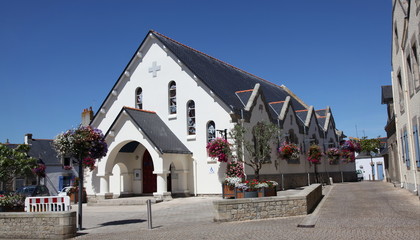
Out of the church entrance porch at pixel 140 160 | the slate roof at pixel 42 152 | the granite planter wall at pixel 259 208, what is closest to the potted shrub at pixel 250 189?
the granite planter wall at pixel 259 208

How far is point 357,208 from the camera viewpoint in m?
15.8

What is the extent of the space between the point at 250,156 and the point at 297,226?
486 inches

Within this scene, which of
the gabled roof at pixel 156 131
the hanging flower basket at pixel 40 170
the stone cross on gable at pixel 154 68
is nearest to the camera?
the gabled roof at pixel 156 131

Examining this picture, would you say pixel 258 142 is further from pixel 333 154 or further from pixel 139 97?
pixel 333 154

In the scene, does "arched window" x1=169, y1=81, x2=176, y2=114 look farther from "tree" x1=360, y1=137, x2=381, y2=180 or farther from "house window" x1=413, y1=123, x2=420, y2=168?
"tree" x1=360, y1=137, x2=381, y2=180

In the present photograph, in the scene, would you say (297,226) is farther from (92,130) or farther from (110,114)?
(110,114)

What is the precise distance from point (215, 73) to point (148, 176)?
9.11 meters

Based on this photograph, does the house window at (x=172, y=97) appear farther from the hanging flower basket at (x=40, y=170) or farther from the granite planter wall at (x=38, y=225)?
the hanging flower basket at (x=40, y=170)

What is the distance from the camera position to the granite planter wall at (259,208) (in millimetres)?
13711

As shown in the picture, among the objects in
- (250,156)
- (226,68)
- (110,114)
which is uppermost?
(226,68)

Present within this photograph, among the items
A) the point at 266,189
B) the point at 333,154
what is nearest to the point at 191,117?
the point at 266,189

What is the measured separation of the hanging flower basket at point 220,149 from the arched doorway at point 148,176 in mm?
6504

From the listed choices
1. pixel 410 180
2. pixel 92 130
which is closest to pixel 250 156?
pixel 410 180

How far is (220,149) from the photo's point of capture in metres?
23.5
